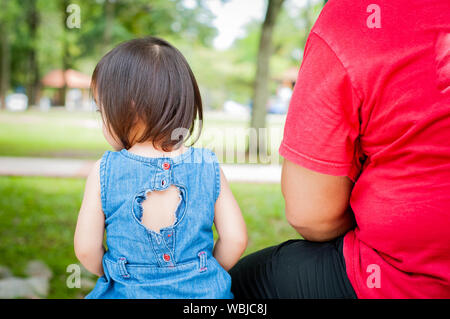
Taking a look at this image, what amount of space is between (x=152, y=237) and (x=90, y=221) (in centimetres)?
20

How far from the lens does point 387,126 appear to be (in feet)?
3.77

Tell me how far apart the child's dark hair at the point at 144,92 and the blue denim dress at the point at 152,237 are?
0.09 meters

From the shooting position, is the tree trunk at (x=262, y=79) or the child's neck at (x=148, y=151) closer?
the child's neck at (x=148, y=151)

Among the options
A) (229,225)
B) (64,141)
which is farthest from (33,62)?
(229,225)

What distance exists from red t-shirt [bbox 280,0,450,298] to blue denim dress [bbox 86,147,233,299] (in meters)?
0.38

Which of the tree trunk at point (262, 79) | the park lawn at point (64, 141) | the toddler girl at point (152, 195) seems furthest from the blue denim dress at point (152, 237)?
the tree trunk at point (262, 79)

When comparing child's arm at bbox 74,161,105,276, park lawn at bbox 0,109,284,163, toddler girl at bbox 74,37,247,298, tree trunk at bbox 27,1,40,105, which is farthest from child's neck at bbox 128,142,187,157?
tree trunk at bbox 27,1,40,105

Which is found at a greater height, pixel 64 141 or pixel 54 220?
pixel 54 220

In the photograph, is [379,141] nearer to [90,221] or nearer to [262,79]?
[90,221]

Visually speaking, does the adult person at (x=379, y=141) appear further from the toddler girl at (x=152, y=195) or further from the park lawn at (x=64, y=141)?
the park lawn at (x=64, y=141)

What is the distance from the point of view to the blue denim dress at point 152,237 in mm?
1399

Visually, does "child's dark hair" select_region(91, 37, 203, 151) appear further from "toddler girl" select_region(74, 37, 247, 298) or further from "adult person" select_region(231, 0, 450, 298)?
"adult person" select_region(231, 0, 450, 298)

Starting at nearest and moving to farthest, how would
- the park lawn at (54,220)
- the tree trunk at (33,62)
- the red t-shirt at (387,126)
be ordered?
the red t-shirt at (387,126), the park lawn at (54,220), the tree trunk at (33,62)
